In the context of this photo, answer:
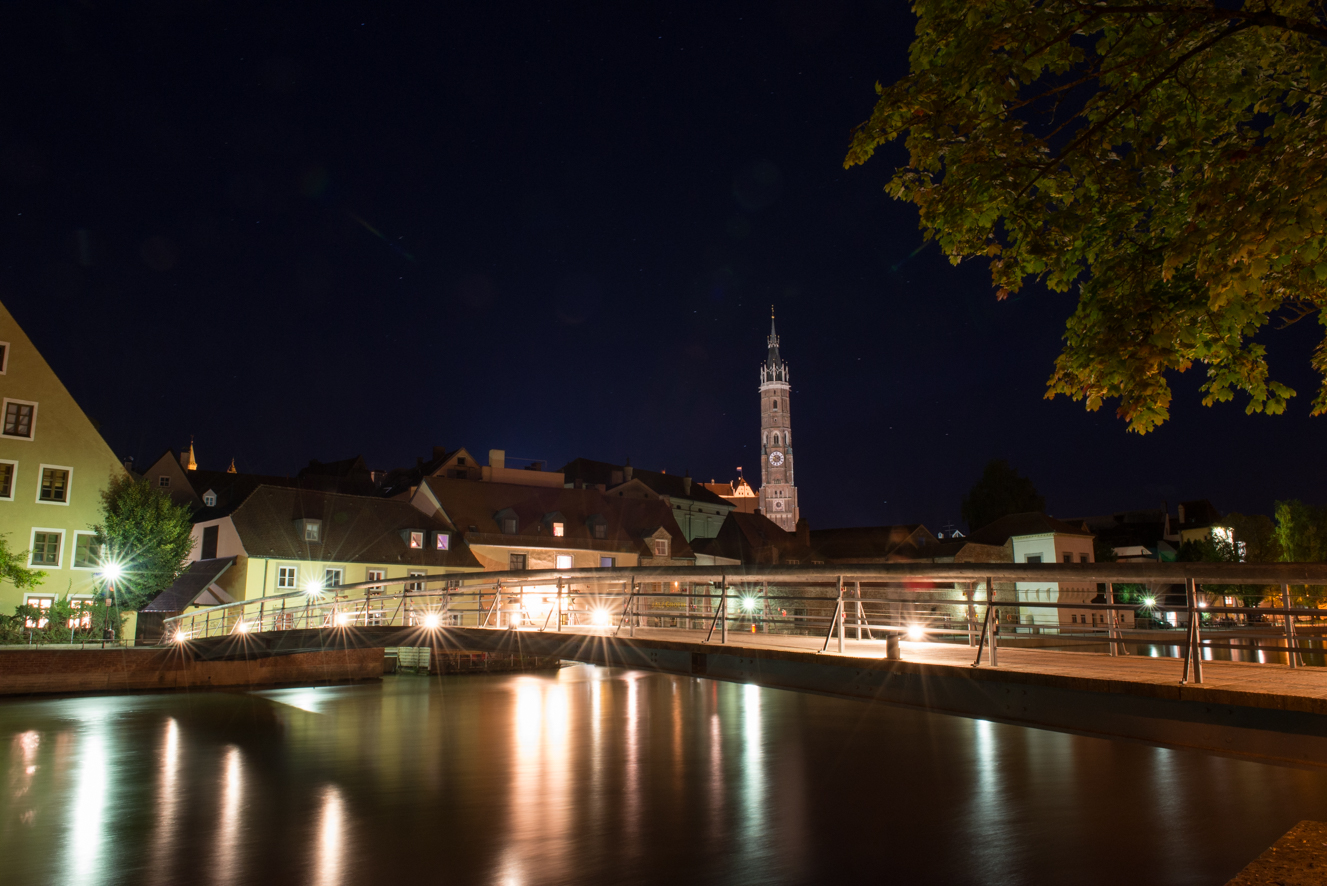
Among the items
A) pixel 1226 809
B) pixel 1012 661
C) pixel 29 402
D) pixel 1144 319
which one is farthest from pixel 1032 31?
pixel 29 402

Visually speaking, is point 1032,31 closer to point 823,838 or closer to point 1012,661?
point 1012,661

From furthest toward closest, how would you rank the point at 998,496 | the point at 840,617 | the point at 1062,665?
Answer: the point at 998,496 < the point at 840,617 < the point at 1062,665

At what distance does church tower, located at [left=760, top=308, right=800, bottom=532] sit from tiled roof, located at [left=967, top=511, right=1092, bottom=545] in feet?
342

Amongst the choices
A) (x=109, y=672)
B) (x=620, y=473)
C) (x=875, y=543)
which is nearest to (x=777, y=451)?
(x=620, y=473)

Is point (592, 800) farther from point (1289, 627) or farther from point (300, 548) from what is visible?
point (300, 548)

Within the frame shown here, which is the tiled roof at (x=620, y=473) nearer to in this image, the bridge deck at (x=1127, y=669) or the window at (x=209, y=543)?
the window at (x=209, y=543)

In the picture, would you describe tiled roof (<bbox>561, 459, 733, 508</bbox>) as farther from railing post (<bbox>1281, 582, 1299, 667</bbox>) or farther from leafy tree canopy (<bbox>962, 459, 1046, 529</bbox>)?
railing post (<bbox>1281, 582, 1299, 667</bbox>)

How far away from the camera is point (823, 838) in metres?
20.7

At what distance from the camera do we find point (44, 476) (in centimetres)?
3959

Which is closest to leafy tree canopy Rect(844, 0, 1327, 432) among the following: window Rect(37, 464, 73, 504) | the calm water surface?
the calm water surface

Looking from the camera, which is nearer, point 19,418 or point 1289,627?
point 1289,627

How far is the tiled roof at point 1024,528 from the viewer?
65188 millimetres

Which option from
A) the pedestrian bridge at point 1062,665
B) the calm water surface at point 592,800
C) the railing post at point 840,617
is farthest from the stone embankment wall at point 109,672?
the railing post at point 840,617

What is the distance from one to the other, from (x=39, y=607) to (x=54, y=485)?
649 cm
